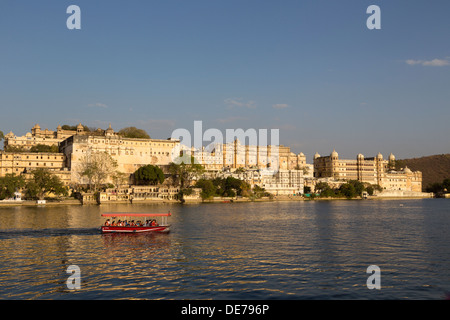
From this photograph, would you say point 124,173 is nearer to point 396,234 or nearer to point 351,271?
point 396,234

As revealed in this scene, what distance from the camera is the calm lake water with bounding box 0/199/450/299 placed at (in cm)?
1623

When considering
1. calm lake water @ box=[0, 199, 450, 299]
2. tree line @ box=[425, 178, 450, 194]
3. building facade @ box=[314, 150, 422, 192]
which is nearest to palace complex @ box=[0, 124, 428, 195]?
building facade @ box=[314, 150, 422, 192]

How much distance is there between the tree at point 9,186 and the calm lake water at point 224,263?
44.2 m

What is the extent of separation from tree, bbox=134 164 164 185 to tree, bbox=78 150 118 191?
6223 millimetres

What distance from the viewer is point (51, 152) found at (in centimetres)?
10244

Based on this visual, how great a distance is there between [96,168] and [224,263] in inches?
2823

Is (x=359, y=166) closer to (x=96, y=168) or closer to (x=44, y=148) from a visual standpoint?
(x=96, y=168)

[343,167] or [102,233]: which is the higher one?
[343,167]

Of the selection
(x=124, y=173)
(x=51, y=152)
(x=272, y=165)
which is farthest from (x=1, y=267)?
(x=272, y=165)

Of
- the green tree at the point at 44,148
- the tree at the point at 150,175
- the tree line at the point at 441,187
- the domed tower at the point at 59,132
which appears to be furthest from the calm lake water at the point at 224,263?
the tree line at the point at 441,187

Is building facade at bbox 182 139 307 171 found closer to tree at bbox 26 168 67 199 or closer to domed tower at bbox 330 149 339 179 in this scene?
domed tower at bbox 330 149 339 179

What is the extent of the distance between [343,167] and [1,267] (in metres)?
134
